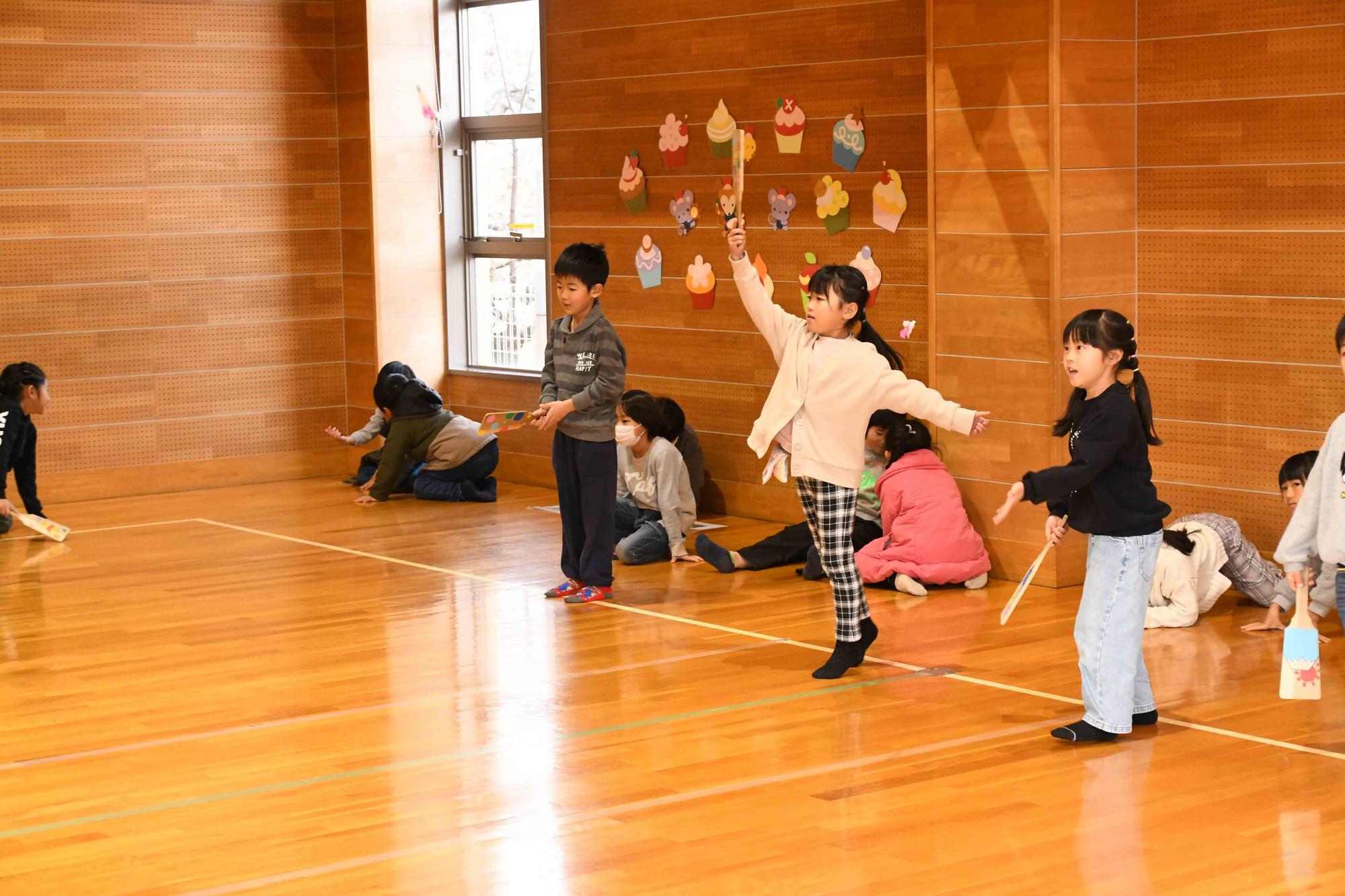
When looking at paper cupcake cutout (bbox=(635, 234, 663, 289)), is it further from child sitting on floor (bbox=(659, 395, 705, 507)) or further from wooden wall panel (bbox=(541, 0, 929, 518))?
child sitting on floor (bbox=(659, 395, 705, 507))

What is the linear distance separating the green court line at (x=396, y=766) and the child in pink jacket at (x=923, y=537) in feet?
4.51

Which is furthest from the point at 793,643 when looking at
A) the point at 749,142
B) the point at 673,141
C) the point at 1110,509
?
the point at 673,141

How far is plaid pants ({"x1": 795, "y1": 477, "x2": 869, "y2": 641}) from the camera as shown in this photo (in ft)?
16.8

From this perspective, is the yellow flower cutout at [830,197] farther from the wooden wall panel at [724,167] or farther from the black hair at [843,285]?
the black hair at [843,285]

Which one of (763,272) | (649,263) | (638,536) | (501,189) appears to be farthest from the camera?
(501,189)

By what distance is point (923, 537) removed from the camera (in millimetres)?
6582

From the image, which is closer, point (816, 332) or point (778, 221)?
point (816, 332)

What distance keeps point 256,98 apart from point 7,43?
1.43 m

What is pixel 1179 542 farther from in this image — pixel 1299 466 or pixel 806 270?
pixel 806 270

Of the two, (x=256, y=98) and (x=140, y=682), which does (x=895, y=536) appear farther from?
(x=256, y=98)

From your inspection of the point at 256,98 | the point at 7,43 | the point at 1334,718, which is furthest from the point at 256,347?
the point at 1334,718

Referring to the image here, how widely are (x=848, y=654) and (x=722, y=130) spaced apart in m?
3.66

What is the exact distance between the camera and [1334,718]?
4645 millimetres

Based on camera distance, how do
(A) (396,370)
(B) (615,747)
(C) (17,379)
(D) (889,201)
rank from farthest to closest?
1. (A) (396,370)
2. (C) (17,379)
3. (D) (889,201)
4. (B) (615,747)
